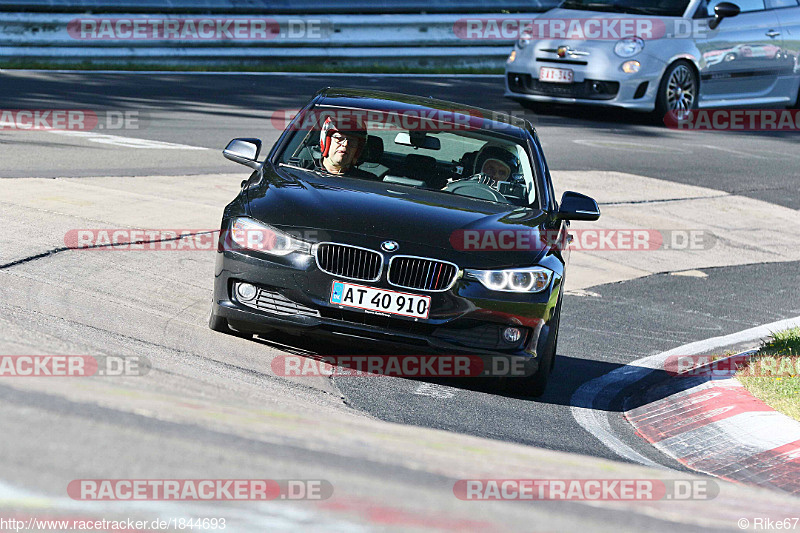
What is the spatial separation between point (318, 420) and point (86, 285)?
3.47 metres

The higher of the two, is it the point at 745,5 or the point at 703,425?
the point at 745,5

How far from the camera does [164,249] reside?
26.8 ft

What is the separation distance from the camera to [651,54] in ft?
55.1

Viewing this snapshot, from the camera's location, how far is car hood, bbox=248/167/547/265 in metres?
5.85

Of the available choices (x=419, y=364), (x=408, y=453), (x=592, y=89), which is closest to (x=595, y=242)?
(x=419, y=364)

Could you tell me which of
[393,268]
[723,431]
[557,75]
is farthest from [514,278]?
[557,75]

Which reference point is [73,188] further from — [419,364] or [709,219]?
[709,219]

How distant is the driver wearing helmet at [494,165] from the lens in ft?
23.2

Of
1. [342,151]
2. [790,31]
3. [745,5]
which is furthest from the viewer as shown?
[790,31]

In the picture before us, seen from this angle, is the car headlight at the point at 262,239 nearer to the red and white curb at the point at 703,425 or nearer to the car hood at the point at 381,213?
the car hood at the point at 381,213

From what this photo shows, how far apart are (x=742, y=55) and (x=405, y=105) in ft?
38.8

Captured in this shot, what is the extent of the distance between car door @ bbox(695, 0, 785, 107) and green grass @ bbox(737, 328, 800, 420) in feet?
35.7

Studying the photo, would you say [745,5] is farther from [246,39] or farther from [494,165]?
[494,165]

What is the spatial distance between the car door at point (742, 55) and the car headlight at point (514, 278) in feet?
40.4
